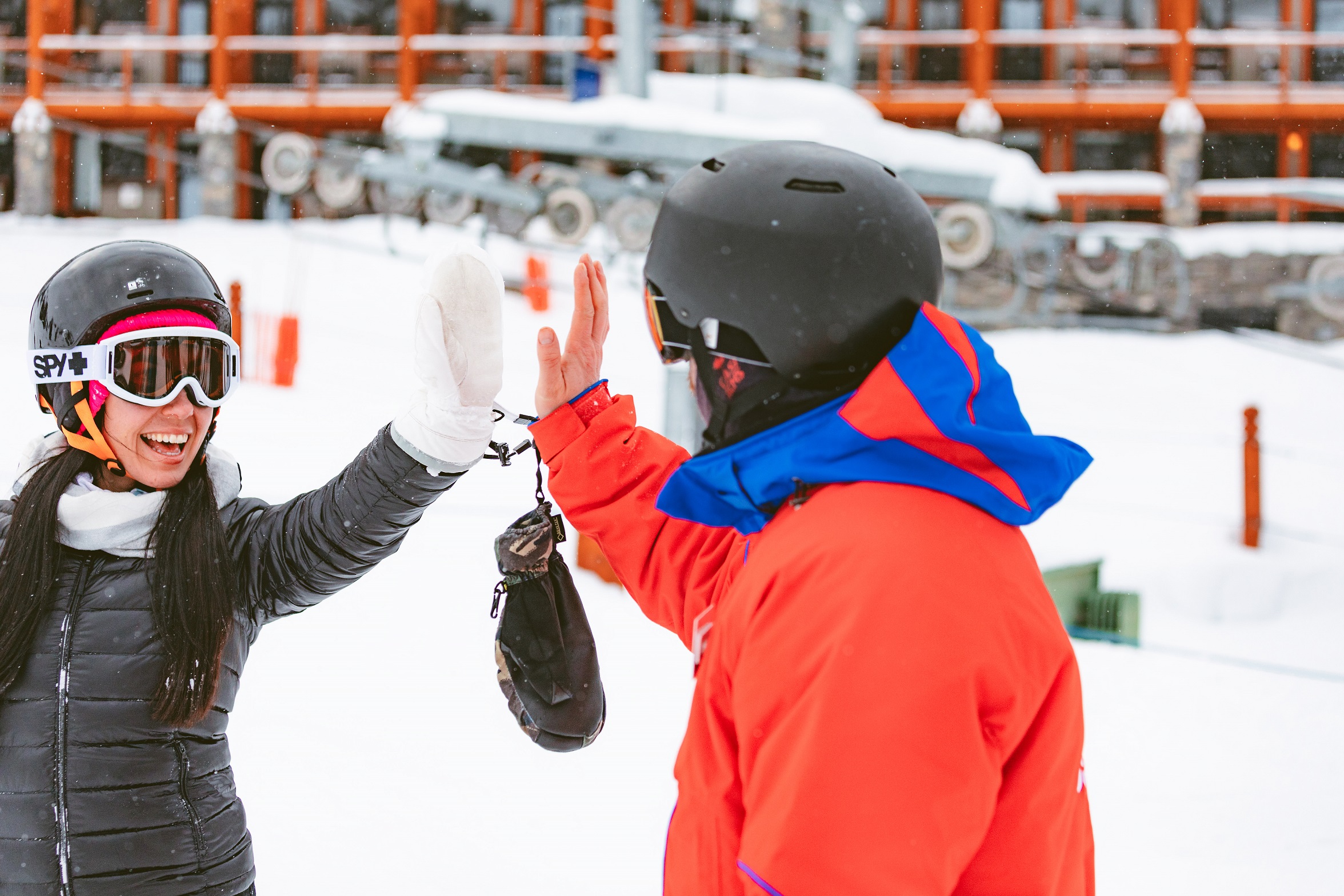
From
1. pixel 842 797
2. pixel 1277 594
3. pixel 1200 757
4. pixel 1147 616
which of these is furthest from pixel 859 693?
pixel 1277 594

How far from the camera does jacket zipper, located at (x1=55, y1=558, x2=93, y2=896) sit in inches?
63.7

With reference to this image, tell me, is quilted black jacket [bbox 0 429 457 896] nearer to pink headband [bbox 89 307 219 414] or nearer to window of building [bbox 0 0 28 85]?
pink headband [bbox 89 307 219 414]

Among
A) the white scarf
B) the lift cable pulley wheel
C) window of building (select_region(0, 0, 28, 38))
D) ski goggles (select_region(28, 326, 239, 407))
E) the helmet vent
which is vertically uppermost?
window of building (select_region(0, 0, 28, 38))

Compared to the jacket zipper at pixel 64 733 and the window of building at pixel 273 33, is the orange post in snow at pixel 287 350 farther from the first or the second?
the window of building at pixel 273 33

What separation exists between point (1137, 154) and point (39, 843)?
800 inches

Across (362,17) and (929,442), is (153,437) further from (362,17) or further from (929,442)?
(362,17)

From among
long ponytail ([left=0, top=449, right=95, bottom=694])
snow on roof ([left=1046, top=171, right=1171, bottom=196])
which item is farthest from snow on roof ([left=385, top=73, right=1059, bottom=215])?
long ponytail ([left=0, top=449, right=95, bottom=694])

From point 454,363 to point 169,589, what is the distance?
1.83ft

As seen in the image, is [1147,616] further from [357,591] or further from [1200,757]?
[357,591]

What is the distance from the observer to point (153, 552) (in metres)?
1.74

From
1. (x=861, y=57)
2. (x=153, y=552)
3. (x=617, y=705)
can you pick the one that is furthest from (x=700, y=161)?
(x=861, y=57)

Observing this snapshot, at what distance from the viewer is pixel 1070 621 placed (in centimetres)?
559

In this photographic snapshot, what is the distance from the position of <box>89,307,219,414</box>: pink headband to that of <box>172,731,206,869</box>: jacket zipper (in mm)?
546

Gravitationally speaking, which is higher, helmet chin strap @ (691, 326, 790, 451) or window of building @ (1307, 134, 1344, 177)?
window of building @ (1307, 134, 1344, 177)
